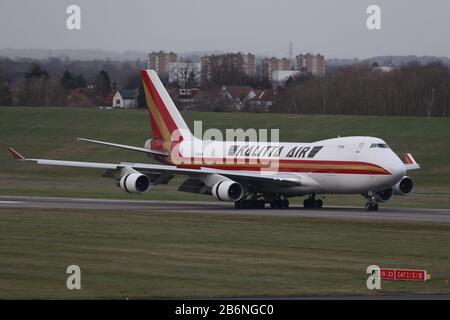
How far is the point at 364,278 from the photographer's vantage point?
28.4m

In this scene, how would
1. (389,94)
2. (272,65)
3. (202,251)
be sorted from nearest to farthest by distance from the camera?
(202,251) < (389,94) < (272,65)

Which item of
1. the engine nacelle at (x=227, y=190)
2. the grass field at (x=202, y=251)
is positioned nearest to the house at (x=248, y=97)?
the grass field at (x=202, y=251)

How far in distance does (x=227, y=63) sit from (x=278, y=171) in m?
93.2

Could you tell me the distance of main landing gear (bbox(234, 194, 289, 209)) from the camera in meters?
55.6

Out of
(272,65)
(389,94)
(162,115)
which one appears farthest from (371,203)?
(272,65)

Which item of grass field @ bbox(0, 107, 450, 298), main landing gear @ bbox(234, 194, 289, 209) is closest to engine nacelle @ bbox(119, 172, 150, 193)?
main landing gear @ bbox(234, 194, 289, 209)

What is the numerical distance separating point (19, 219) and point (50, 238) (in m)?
7.84

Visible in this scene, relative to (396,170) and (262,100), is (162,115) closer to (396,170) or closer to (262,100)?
(396,170)

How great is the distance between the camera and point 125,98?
153 metres

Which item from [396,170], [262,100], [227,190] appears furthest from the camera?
[262,100]

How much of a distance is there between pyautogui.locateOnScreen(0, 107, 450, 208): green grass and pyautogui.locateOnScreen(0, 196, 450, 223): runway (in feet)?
20.7

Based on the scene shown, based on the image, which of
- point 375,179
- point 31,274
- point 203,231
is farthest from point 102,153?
point 31,274

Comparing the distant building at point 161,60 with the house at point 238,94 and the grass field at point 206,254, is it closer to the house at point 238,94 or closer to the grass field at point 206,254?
the house at point 238,94

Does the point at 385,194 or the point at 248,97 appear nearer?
the point at 385,194
